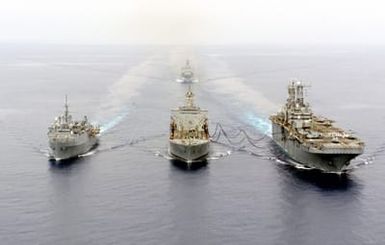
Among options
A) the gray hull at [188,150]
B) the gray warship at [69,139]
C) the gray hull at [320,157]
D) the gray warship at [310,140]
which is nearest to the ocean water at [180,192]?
the gray hull at [320,157]

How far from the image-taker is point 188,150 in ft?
376

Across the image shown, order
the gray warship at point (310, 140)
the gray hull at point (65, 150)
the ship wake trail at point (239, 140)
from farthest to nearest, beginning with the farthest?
the ship wake trail at point (239, 140), the gray hull at point (65, 150), the gray warship at point (310, 140)

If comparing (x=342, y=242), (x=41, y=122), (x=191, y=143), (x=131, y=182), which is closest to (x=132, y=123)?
(x=41, y=122)

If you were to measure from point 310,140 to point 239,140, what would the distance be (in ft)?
81.7

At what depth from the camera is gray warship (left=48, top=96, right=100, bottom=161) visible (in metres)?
115

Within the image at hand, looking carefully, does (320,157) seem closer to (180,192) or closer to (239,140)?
(180,192)

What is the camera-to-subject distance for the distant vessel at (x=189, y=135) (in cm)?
11512

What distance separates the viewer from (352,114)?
16775 centimetres

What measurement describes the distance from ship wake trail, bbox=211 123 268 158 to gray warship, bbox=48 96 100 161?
29771mm

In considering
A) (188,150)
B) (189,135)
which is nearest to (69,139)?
(188,150)

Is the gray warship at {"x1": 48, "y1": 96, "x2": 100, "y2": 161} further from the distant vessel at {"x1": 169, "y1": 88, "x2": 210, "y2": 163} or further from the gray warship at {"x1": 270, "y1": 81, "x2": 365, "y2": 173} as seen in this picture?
the gray warship at {"x1": 270, "y1": 81, "x2": 365, "y2": 173}

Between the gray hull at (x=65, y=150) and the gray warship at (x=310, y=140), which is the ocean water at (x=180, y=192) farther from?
the gray warship at (x=310, y=140)

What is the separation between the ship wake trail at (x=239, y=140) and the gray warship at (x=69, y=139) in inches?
1172

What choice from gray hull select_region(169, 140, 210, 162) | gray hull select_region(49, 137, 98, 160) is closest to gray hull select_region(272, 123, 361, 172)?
gray hull select_region(169, 140, 210, 162)
